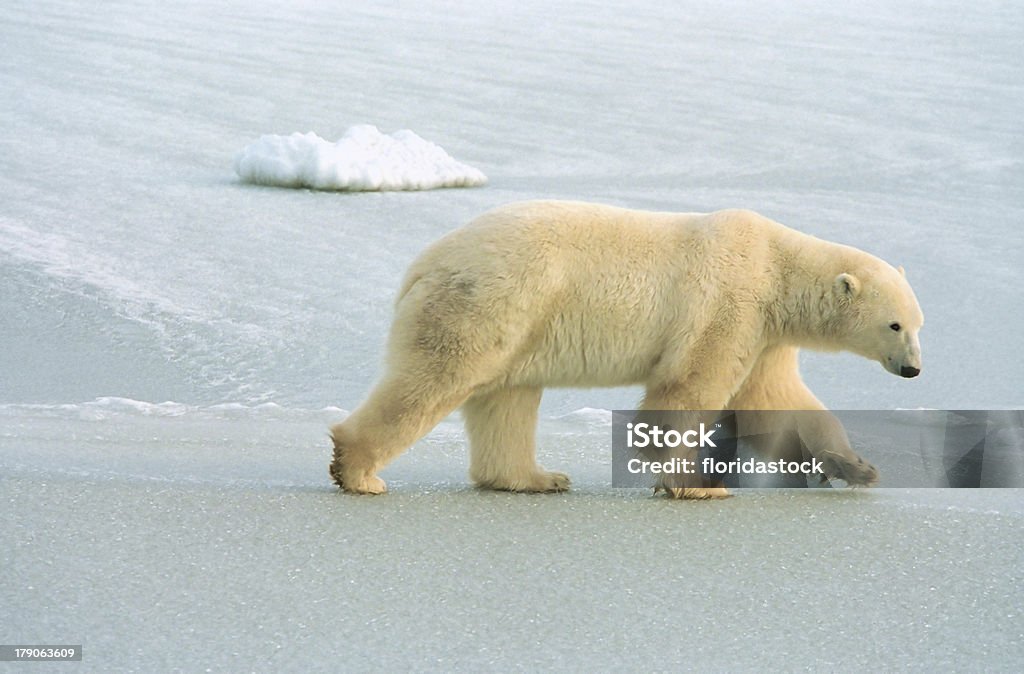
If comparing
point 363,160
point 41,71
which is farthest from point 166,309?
point 41,71

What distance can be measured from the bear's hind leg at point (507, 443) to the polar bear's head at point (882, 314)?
96 centimetres

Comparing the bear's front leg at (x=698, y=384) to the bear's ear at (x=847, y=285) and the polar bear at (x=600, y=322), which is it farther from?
the bear's ear at (x=847, y=285)

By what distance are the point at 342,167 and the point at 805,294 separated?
4445 mm

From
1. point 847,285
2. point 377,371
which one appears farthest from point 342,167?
point 847,285

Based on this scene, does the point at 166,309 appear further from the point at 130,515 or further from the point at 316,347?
the point at 130,515

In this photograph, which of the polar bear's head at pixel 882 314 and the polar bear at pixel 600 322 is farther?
the polar bear's head at pixel 882 314

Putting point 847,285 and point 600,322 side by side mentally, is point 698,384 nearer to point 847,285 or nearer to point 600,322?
point 600,322

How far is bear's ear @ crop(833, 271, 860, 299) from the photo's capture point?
161 inches

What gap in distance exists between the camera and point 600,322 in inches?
157

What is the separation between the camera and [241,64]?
37.0 ft

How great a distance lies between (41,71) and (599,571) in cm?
874

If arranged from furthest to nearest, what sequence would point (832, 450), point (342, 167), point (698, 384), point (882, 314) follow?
point (342, 167) → point (832, 450) → point (882, 314) → point (698, 384)

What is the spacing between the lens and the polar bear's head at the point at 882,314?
4086mm

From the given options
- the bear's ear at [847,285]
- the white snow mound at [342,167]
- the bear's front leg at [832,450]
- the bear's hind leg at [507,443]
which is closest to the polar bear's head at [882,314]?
the bear's ear at [847,285]
